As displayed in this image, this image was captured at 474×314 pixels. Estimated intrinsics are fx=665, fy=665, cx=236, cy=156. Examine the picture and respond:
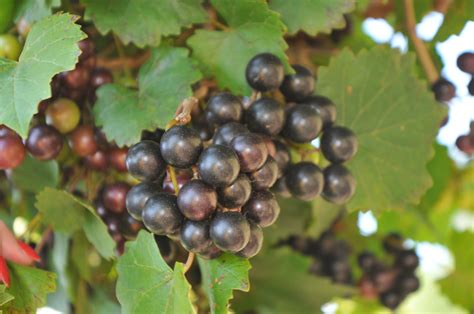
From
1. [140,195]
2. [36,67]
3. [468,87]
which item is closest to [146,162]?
[140,195]

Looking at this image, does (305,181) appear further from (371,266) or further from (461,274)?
(461,274)

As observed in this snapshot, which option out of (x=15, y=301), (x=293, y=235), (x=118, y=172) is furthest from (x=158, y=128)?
(x=293, y=235)

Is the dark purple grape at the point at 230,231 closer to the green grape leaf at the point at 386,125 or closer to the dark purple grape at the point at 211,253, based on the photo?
the dark purple grape at the point at 211,253

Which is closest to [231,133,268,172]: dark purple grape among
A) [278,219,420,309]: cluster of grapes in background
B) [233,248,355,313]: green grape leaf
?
[233,248,355,313]: green grape leaf

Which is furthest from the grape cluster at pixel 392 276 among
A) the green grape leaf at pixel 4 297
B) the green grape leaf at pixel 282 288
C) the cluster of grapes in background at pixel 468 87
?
the green grape leaf at pixel 4 297

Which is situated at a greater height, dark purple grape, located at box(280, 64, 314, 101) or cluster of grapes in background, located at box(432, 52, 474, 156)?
cluster of grapes in background, located at box(432, 52, 474, 156)

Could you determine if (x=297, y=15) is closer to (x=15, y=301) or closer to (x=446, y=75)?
(x=446, y=75)

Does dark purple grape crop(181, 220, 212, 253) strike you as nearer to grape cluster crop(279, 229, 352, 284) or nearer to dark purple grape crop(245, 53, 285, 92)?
dark purple grape crop(245, 53, 285, 92)
